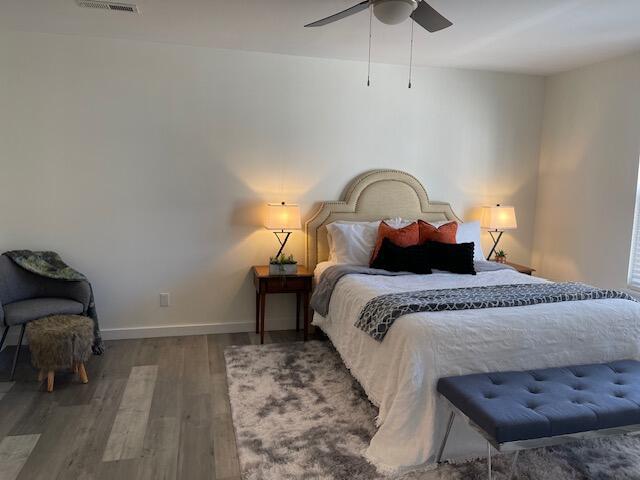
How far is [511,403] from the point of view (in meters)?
2.02

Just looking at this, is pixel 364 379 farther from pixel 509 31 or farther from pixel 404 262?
pixel 509 31

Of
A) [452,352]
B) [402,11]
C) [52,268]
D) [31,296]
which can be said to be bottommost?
[31,296]

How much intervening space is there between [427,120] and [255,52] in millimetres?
1738

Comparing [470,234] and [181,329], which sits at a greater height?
[470,234]

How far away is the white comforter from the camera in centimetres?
232

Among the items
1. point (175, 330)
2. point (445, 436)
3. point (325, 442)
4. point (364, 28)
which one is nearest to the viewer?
point (445, 436)

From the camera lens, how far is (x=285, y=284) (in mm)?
4000

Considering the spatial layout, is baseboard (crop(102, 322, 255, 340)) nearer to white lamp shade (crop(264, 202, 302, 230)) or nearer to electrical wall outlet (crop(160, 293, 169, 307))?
electrical wall outlet (crop(160, 293, 169, 307))

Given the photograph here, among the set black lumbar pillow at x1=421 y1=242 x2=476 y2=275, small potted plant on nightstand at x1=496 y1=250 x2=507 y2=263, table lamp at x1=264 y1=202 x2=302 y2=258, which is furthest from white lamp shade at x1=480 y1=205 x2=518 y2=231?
table lamp at x1=264 y1=202 x2=302 y2=258

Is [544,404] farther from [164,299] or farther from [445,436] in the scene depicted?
[164,299]

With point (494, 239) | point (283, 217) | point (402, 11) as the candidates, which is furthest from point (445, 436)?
point (494, 239)

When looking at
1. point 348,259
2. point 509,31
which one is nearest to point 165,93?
point 348,259

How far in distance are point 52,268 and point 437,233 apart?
10.2 feet

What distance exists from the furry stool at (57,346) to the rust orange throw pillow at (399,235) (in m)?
2.20
